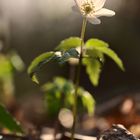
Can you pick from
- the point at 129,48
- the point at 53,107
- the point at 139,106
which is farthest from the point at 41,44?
the point at 53,107

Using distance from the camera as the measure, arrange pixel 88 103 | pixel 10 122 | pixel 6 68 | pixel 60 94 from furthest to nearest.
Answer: pixel 6 68
pixel 60 94
pixel 88 103
pixel 10 122

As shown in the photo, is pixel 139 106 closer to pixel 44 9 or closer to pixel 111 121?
pixel 111 121

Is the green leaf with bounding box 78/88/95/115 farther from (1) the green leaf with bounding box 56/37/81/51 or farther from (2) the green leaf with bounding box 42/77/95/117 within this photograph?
(1) the green leaf with bounding box 56/37/81/51

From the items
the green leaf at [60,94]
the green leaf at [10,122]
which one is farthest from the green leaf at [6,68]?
the green leaf at [10,122]

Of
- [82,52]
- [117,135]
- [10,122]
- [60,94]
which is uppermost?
[60,94]

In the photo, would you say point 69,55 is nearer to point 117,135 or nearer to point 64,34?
point 117,135

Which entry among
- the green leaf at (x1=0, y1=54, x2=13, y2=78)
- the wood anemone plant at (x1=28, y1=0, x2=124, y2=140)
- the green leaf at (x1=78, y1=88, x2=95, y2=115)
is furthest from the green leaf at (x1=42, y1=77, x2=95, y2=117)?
the wood anemone plant at (x1=28, y1=0, x2=124, y2=140)

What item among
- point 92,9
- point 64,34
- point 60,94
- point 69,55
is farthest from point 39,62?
point 64,34

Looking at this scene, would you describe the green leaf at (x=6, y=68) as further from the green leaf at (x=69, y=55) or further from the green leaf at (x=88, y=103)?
the green leaf at (x=69, y=55)
